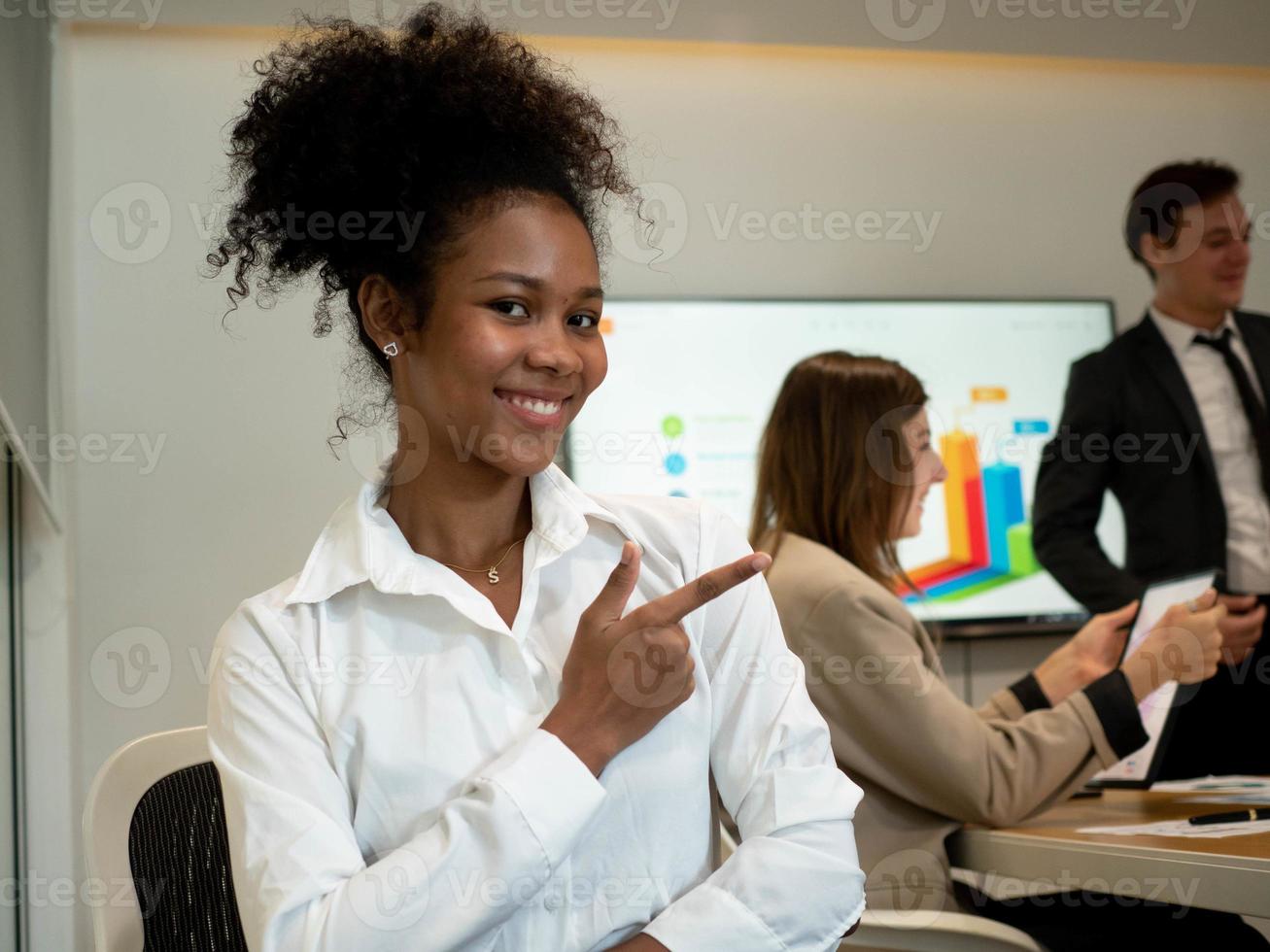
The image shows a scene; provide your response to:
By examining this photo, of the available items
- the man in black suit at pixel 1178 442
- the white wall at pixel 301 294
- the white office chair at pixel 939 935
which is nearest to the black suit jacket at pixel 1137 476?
the man in black suit at pixel 1178 442


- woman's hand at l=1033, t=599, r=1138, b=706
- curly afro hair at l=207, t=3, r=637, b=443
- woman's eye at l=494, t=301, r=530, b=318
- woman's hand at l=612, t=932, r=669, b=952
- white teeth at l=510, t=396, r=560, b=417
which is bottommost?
woman's hand at l=612, t=932, r=669, b=952

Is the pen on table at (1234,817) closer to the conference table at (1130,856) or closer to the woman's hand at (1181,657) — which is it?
the conference table at (1130,856)

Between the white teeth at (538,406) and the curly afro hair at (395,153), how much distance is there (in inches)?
6.0

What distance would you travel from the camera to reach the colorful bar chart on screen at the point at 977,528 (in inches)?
142

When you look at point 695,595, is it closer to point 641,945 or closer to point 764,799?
point 764,799

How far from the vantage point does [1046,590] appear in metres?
3.64

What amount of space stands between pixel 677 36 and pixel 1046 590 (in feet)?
6.38

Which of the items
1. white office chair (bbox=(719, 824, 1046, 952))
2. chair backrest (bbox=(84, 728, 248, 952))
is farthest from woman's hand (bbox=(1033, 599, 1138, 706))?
chair backrest (bbox=(84, 728, 248, 952))

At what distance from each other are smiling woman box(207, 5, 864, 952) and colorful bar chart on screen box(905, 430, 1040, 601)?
7.65 feet

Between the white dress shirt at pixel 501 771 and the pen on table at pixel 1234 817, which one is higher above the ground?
the white dress shirt at pixel 501 771

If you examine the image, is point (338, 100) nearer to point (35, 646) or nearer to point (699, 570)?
point (699, 570)

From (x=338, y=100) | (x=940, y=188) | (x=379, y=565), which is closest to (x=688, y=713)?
(x=379, y=565)

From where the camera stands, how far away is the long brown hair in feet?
7.49

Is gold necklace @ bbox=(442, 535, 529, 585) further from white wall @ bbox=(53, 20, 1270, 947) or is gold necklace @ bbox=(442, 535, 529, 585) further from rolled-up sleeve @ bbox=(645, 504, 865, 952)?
white wall @ bbox=(53, 20, 1270, 947)
